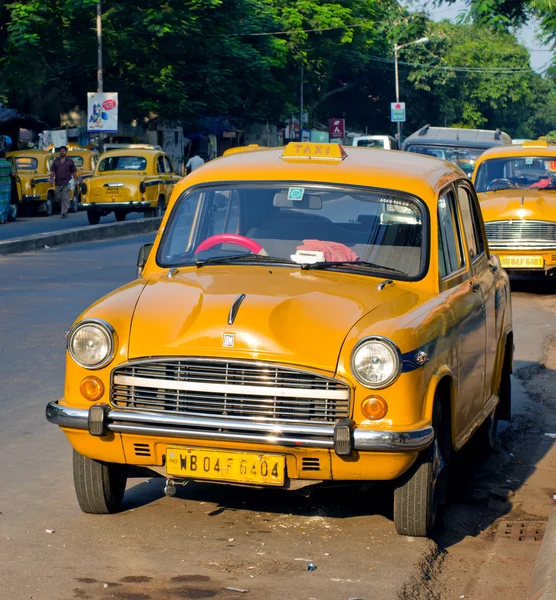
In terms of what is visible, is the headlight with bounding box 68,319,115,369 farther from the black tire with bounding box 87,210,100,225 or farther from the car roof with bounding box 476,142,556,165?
the black tire with bounding box 87,210,100,225

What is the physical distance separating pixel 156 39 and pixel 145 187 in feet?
69.4

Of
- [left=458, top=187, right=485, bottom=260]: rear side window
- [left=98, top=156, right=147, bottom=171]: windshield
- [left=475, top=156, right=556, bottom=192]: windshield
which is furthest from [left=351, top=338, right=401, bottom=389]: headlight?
[left=98, top=156, right=147, bottom=171]: windshield

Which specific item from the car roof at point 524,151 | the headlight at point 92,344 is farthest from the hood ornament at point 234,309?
the car roof at point 524,151

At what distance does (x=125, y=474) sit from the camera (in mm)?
5707

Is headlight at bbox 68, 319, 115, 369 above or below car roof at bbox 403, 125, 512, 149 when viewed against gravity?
below

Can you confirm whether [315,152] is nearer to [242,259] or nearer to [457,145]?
[242,259]

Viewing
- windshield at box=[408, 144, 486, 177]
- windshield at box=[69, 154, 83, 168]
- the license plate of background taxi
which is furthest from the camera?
windshield at box=[69, 154, 83, 168]

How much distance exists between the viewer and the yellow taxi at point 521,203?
15.5m

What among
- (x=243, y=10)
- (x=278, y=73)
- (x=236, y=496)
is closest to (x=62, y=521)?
(x=236, y=496)

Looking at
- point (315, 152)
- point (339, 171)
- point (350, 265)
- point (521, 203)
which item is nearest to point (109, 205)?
point (521, 203)

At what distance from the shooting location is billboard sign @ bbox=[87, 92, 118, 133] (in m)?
41.3

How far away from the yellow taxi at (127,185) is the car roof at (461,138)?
6.32 metres

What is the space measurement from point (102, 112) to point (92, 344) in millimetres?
37096

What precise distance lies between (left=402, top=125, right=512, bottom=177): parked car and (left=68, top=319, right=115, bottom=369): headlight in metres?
23.9
